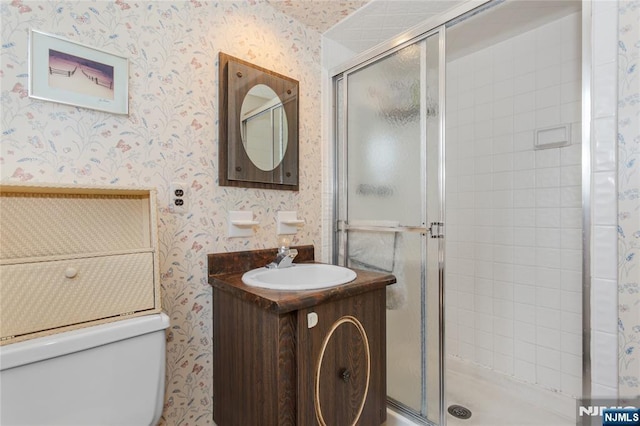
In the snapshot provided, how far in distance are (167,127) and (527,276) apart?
2.11 meters

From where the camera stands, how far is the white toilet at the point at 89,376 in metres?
0.76

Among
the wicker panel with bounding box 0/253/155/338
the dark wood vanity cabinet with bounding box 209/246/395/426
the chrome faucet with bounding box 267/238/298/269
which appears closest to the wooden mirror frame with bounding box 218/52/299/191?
the chrome faucet with bounding box 267/238/298/269

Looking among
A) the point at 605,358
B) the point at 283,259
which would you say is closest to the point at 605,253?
the point at 605,358

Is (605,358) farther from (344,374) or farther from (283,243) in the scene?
(283,243)

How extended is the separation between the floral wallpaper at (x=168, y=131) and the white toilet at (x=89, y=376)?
0.99 feet

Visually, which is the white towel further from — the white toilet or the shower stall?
the white toilet

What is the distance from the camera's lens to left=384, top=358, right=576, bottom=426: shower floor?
162 centimetres

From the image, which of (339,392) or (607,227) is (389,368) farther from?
(607,227)

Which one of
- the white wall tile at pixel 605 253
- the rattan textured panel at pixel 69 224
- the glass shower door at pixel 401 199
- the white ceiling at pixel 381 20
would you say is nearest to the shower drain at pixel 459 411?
the glass shower door at pixel 401 199

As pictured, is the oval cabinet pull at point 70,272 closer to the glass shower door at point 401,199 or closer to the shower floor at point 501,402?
the glass shower door at point 401,199

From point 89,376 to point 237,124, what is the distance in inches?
42.3

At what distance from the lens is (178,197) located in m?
1.27

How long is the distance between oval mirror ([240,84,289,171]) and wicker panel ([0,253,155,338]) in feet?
2.35

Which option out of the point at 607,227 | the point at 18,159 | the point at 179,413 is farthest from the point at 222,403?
the point at 607,227
